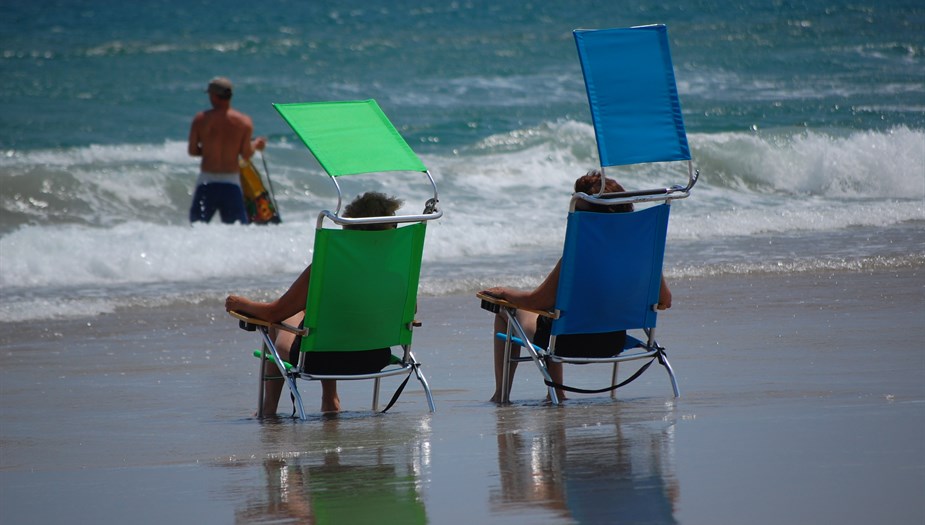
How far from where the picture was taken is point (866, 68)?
2703 cm

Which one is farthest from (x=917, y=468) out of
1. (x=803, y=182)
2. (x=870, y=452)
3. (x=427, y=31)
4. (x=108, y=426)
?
(x=427, y=31)

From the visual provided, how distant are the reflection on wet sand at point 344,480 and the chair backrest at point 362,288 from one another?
0.38 metres

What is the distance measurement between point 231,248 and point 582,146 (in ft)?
27.8

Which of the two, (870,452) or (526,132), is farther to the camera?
(526,132)

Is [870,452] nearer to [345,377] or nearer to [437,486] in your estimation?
[437,486]

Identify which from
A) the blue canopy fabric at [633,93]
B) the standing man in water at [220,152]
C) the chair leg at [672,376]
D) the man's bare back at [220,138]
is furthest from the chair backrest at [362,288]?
the man's bare back at [220,138]

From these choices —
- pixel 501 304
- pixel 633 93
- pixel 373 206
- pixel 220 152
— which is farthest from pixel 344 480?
pixel 220 152

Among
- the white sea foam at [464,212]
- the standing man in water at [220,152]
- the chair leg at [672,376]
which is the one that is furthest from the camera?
the standing man in water at [220,152]

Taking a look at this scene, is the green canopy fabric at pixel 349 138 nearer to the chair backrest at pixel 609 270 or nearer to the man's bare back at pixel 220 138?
the chair backrest at pixel 609 270

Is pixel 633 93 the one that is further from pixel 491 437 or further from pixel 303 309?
pixel 303 309

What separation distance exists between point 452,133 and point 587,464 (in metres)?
16.9

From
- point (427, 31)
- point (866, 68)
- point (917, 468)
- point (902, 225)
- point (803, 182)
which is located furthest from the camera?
point (427, 31)

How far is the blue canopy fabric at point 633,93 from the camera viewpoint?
5293 millimetres

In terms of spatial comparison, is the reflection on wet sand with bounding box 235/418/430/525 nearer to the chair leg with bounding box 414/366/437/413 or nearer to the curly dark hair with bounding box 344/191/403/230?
the chair leg with bounding box 414/366/437/413
